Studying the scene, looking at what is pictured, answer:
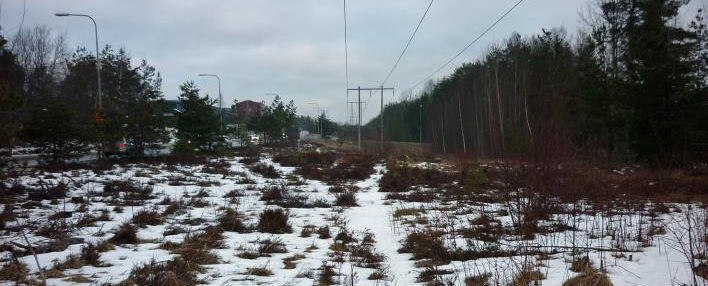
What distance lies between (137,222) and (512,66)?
39.4 m

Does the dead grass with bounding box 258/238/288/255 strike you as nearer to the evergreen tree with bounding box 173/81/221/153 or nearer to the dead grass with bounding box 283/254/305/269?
the dead grass with bounding box 283/254/305/269

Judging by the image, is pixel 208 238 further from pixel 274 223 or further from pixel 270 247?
pixel 274 223

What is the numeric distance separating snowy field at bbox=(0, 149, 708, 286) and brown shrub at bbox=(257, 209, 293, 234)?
0.03 metres

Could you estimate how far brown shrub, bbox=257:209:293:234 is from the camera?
9.20 m

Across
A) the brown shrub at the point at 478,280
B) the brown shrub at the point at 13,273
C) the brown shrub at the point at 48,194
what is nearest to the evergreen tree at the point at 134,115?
the brown shrub at the point at 48,194

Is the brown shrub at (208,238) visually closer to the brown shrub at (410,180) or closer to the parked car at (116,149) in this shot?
the brown shrub at (410,180)

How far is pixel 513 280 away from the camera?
5141 millimetres

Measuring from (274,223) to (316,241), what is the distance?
1365 mm

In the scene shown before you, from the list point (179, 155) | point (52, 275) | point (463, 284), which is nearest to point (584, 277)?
point (463, 284)

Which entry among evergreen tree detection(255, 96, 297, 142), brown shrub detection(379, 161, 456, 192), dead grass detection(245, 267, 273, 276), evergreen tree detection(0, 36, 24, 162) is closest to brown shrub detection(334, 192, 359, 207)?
brown shrub detection(379, 161, 456, 192)

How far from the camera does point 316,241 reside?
8391 mm

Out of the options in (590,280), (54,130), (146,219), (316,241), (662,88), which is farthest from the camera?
(662,88)

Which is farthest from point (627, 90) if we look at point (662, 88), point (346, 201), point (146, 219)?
point (146, 219)

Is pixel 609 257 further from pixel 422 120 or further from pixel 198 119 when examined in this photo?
pixel 422 120
